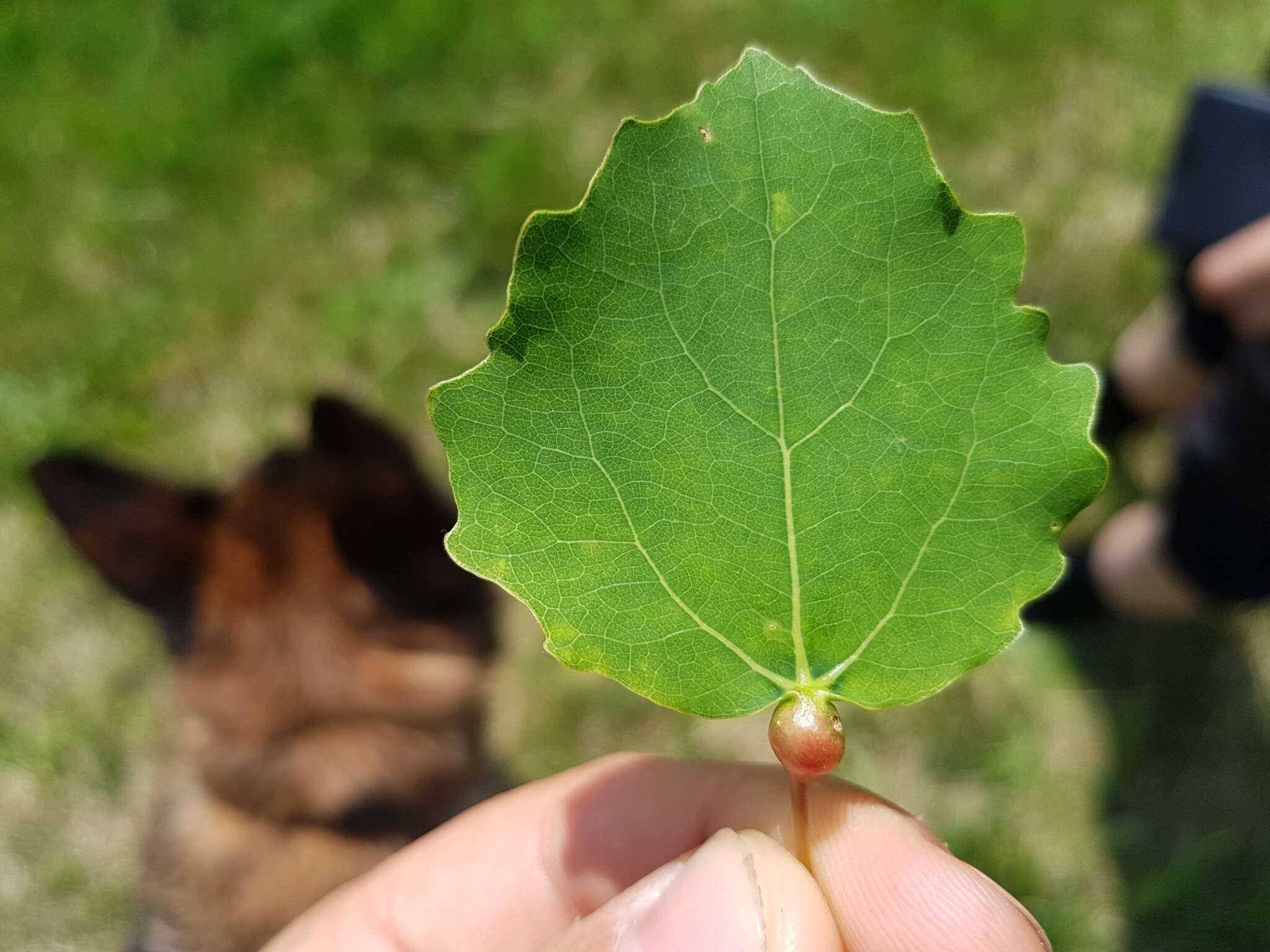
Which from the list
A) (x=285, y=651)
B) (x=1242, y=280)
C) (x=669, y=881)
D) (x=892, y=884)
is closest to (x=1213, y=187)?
(x=1242, y=280)

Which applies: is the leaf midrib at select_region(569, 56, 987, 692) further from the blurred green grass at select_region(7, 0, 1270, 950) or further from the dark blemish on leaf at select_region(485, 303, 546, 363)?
the blurred green grass at select_region(7, 0, 1270, 950)

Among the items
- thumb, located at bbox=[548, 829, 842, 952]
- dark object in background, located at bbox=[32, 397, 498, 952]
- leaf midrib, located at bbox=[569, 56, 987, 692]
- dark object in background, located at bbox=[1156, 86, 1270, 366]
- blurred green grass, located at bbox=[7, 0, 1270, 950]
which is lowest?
thumb, located at bbox=[548, 829, 842, 952]

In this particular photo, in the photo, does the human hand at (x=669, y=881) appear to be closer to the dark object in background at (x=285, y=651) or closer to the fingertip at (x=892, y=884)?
the fingertip at (x=892, y=884)

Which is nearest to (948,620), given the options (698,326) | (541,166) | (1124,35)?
(698,326)

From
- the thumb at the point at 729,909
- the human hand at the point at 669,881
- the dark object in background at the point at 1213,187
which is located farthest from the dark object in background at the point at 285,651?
the dark object in background at the point at 1213,187

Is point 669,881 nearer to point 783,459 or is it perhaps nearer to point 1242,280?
point 783,459

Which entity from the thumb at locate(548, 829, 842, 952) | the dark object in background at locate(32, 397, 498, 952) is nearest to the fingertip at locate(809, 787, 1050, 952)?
the thumb at locate(548, 829, 842, 952)
